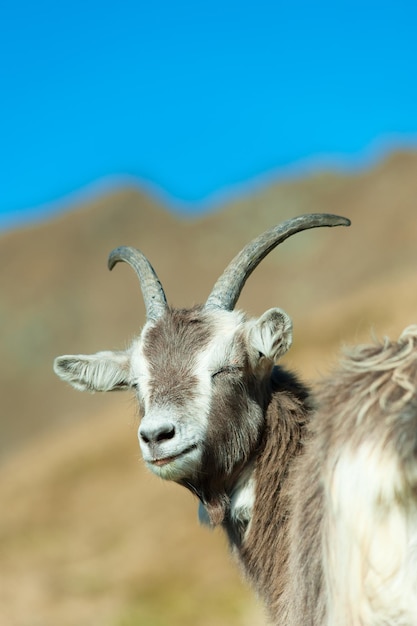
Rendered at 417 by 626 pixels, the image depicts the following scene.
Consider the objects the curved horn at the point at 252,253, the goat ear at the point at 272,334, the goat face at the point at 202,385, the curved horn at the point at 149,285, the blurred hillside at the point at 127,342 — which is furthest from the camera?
the blurred hillside at the point at 127,342

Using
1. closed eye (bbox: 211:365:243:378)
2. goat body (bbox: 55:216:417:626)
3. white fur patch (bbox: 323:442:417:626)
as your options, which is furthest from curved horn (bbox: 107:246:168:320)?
white fur patch (bbox: 323:442:417:626)

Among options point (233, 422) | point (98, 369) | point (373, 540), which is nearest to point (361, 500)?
point (373, 540)

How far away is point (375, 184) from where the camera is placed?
112 meters

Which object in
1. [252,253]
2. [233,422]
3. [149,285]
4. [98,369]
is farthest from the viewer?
[149,285]

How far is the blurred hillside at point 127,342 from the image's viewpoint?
20953 mm

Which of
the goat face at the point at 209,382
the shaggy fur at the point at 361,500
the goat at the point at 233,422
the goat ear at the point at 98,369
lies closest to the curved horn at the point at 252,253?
the goat face at the point at 209,382

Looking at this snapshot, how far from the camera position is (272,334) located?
6.79 m

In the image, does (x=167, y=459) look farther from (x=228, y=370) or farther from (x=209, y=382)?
(x=228, y=370)

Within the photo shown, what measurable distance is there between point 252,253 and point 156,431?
1640 millimetres

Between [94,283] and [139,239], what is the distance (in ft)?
35.8

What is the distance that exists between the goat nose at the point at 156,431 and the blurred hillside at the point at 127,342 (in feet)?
3.41

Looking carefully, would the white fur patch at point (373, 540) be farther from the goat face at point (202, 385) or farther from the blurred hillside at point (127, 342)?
the goat face at point (202, 385)

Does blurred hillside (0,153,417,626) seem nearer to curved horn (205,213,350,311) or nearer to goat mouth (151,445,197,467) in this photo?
goat mouth (151,445,197,467)

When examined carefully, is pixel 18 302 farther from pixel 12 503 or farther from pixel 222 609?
pixel 222 609
